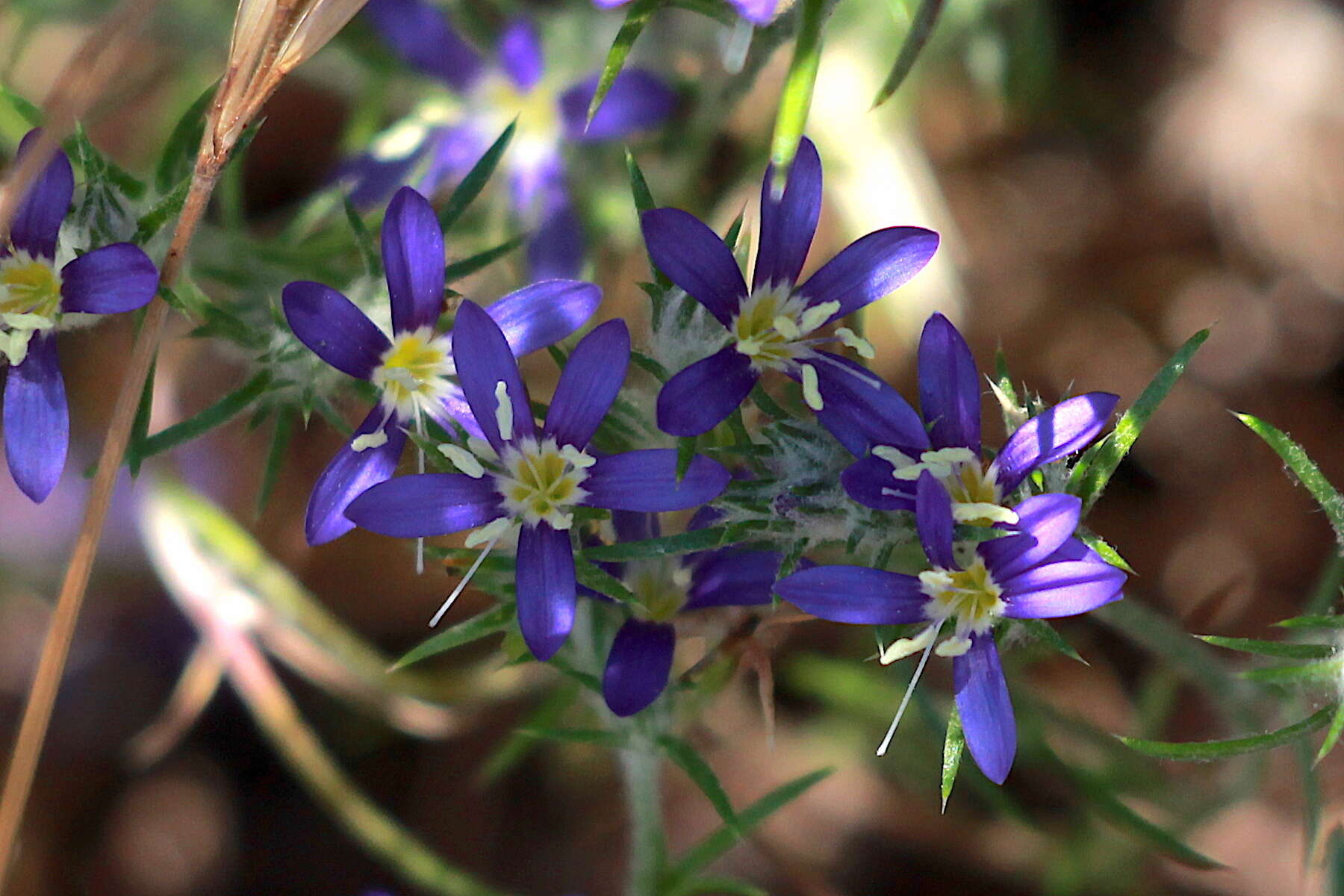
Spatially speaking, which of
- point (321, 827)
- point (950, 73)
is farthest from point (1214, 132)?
point (321, 827)

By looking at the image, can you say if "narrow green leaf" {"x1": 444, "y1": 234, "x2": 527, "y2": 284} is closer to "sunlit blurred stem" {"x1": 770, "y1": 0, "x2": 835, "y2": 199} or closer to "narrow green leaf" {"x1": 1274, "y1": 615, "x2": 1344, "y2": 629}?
"sunlit blurred stem" {"x1": 770, "y1": 0, "x2": 835, "y2": 199}

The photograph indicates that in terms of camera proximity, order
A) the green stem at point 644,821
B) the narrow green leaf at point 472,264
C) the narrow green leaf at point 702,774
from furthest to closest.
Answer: the green stem at point 644,821 → the narrow green leaf at point 472,264 → the narrow green leaf at point 702,774

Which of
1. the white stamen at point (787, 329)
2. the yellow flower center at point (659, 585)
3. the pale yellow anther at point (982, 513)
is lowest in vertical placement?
the pale yellow anther at point (982, 513)

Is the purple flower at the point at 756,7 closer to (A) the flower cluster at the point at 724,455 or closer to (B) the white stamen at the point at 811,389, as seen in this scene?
(A) the flower cluster at the point at 724,455

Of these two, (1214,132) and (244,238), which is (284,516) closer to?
(244,238)

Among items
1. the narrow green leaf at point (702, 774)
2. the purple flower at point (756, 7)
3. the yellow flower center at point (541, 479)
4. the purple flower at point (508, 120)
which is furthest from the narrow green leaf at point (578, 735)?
the purple flower at point (508, 120)

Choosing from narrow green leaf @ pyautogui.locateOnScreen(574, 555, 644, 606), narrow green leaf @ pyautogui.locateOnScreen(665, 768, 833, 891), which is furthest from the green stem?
narrow green leaf @ pyautogui.locateOnScreen(574, 555, 644, 606)

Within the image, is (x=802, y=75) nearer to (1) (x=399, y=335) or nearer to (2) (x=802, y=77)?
(2) (x=802, y=77)

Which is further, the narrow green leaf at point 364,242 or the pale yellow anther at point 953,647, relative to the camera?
the narrow green leaf at point 364,242
